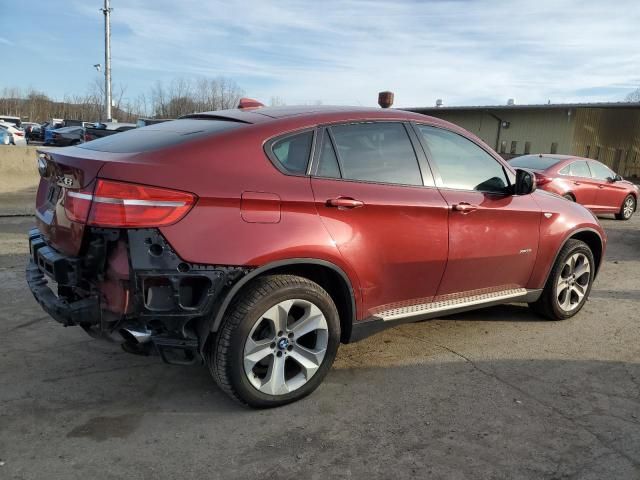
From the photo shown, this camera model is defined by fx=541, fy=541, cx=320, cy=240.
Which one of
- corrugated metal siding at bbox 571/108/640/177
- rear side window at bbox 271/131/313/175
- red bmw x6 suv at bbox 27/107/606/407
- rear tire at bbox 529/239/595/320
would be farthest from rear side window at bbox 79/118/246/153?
corrugated metal siding at bbox 571/108/640/177

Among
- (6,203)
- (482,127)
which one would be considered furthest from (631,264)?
(482,127)

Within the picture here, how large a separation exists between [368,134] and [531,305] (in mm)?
2517

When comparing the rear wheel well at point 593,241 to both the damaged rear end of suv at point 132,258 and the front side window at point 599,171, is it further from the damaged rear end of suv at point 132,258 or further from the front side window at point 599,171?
the front side window at point 599,171

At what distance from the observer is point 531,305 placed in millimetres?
5012

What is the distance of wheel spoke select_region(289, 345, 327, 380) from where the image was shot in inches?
127

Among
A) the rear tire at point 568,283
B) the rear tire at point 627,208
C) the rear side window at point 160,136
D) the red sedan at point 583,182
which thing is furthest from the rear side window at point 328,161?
the rear tire at point 627,208

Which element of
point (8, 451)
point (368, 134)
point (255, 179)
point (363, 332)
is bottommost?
point (8, 451)

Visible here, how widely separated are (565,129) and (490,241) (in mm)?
25211

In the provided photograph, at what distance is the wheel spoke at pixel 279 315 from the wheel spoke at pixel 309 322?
9cm

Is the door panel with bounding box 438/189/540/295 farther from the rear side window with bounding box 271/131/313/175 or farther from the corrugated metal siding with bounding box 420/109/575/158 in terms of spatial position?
the corrugated metal siding with bounding box 420/109/575/158

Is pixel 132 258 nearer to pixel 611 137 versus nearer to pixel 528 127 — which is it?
pixel 528 127

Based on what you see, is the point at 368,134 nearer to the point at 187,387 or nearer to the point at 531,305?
the point at 187,387

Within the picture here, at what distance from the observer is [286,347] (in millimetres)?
3170

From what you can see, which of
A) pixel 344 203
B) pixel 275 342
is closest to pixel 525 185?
pixel 344 203
